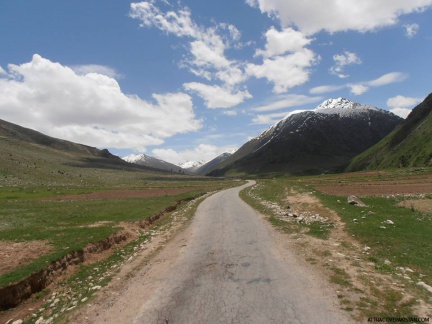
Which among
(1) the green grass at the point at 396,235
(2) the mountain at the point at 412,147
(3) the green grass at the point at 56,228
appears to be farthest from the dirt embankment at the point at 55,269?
(2) the mountain at the point at 412,147

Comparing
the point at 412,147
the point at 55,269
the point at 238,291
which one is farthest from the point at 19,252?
the point at 412,147

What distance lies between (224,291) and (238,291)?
0.62 meters

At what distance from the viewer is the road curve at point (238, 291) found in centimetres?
1068

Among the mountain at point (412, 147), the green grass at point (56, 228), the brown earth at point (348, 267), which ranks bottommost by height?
the green grass at point (56, 228)

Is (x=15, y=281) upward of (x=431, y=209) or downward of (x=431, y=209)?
downward

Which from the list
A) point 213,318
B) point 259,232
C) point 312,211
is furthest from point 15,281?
point 312,211

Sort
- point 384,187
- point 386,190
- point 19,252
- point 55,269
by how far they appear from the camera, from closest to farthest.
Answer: point 55,269, point 19,252, point 386,190, point 384,187

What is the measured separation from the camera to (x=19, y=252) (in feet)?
66.3

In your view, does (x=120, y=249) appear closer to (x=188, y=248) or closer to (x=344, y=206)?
(x=188, y=248)

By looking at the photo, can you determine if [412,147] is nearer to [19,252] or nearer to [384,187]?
[384,187]

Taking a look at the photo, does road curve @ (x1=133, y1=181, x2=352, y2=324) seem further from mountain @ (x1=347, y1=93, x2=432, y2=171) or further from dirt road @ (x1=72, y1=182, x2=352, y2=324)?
mountain @ (x1=347, y1=93, x2=432, y2=171)

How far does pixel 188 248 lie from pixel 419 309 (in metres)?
14.1

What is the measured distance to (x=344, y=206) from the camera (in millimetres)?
32406

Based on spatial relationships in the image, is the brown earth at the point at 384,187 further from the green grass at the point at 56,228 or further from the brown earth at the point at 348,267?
the green grass at the point at 56,228
